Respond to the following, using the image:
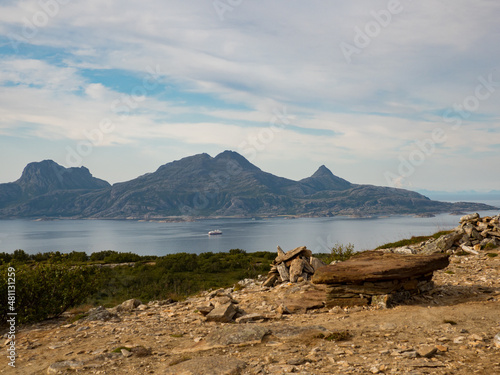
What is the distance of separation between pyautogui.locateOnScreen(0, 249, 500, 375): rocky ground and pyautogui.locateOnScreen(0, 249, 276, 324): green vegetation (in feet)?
4.96

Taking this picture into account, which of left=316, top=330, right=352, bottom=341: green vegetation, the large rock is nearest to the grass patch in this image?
the large rock

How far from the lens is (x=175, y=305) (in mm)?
17094

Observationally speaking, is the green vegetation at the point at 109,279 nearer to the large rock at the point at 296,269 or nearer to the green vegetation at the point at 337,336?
the large rock at the point at 296,269

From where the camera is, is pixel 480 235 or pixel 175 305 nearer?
pixel 175 305

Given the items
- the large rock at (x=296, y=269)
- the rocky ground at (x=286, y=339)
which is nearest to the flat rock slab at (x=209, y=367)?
the rocky ground at (x=286, y=339)

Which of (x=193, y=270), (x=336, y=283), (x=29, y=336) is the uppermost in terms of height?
(x=336, y=283)

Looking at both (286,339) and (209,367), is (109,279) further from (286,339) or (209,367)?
(209,367)

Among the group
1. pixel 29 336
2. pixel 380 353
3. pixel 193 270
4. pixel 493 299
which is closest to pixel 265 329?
pixel 380 353

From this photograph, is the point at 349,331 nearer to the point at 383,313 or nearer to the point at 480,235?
the point at 383,313

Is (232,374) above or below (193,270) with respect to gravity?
above

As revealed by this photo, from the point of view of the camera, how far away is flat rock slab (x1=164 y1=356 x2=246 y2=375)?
8.12m

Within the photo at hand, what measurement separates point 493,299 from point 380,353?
841 centimetres

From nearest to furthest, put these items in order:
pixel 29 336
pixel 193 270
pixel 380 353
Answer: pixel 380 353 → pixel 29 336 → pixel 193 270

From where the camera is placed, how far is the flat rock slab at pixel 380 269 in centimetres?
1384
